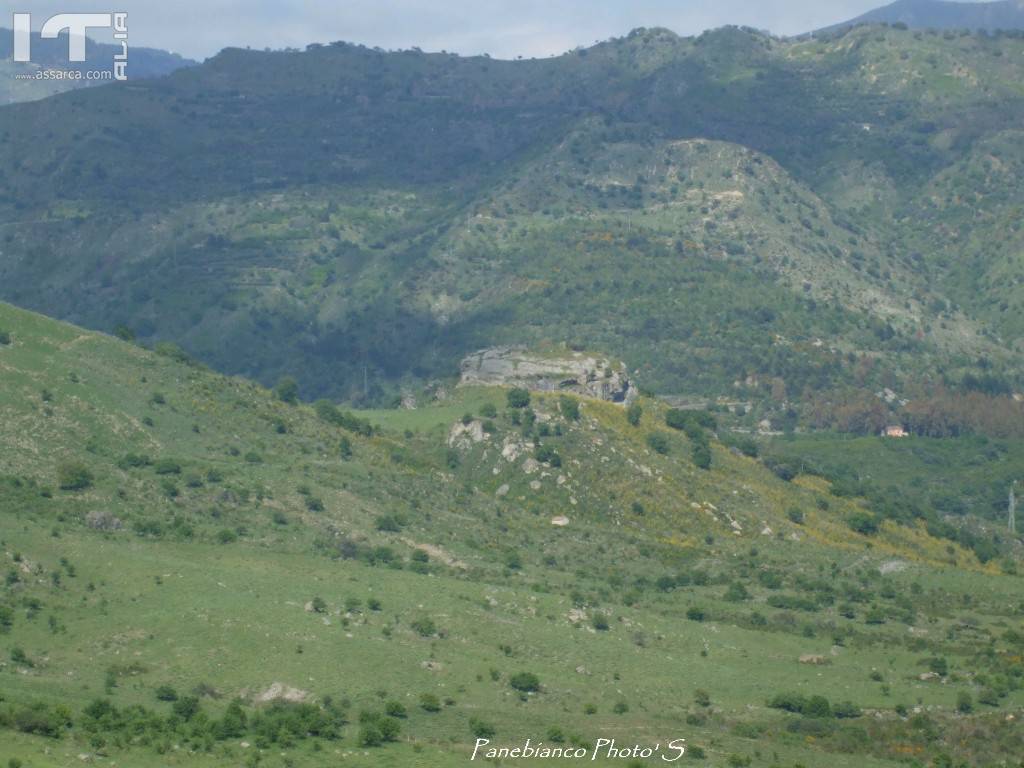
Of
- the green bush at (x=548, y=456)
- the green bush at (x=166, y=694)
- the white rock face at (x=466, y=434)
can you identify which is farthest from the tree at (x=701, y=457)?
the green bush at (x=166, y=694)

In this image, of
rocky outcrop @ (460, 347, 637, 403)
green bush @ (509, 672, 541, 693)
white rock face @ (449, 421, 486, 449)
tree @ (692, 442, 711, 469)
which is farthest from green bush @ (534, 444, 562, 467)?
green bush @ (509, 672, 541, 693)

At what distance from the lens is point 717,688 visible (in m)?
93.8

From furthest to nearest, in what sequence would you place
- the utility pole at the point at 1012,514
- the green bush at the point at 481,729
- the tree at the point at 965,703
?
1. the utility pole at the point at 1012,514
2. the tree at the point at 965,703
3. the green bush at the point at 481,729

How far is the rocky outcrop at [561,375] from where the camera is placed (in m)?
158

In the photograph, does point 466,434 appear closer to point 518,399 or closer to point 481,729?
point 518,399

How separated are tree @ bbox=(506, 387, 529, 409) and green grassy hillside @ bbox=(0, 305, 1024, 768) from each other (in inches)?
9.2

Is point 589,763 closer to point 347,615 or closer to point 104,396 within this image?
point 347,615

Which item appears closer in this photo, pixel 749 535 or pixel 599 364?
pixel 749 535

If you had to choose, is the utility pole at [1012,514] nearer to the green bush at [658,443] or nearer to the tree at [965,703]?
the green bush at [658,443]

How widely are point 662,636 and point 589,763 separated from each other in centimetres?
2314

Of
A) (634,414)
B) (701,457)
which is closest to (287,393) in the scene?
(634,414)

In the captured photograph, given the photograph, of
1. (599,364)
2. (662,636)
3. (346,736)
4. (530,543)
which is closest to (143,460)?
(530,543)

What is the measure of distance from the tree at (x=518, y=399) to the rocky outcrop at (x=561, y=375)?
12.2m

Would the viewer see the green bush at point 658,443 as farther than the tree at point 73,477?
Yes
